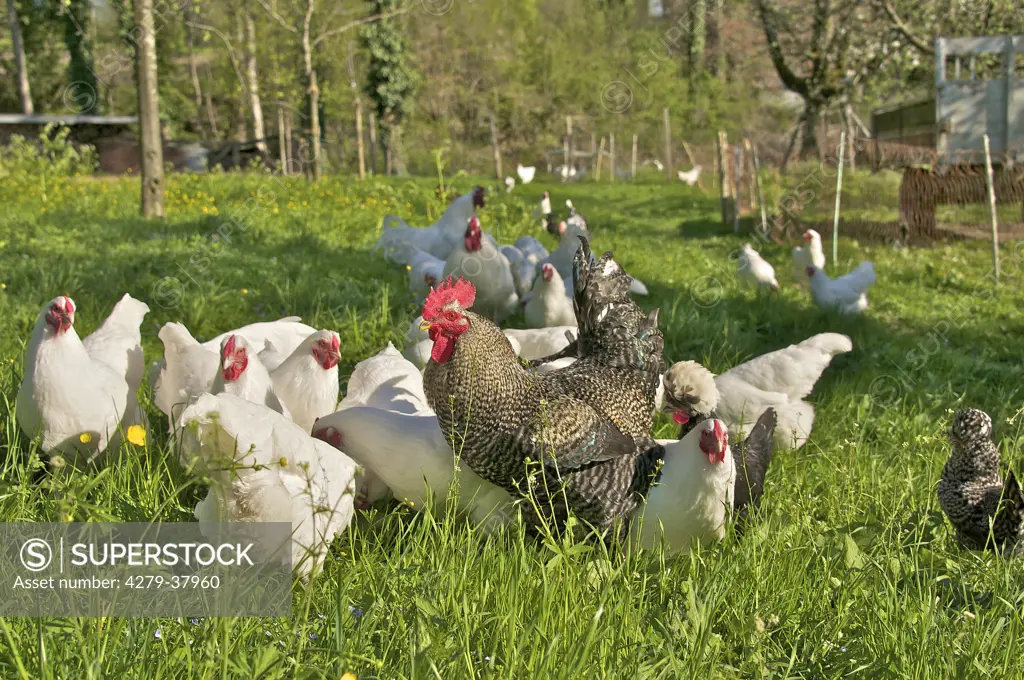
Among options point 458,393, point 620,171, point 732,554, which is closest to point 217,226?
point 458,393

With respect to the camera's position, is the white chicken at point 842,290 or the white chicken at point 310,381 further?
the white chicken at point 842,290

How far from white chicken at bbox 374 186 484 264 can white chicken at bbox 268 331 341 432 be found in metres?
3.94

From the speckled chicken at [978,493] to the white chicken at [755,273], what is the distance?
494 cm

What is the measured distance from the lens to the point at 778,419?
4250 millimetres

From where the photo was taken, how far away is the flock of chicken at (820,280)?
7344 millimetres

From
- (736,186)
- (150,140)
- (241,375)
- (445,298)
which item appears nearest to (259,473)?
(241,375)

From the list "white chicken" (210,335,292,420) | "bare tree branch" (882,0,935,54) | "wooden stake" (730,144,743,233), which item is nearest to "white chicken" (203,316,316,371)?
"white chicken" (210,335,292,420)

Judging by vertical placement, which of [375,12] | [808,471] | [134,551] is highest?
[375,12]

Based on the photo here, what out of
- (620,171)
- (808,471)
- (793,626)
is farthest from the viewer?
(620,171)

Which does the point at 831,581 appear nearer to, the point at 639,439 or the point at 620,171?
the point at 639,439

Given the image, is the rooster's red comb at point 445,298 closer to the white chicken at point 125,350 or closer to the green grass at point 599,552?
the green grass at point 599,552

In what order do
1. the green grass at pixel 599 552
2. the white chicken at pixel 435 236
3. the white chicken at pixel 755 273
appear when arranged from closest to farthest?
the green grass at pixel 599 552, the white chicken at pixel 435 236, the white chicken at pixel 755 273

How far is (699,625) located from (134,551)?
70.2 inches

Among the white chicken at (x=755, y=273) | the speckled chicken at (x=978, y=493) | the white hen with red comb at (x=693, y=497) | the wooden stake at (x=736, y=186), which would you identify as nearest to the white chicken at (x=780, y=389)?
the speckled chicken at (x=978, y=493)
